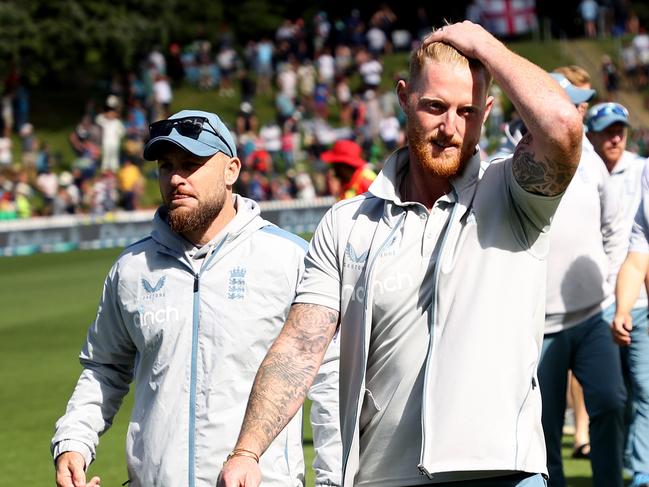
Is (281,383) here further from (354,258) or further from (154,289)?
(154,289)

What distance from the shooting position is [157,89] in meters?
41.1

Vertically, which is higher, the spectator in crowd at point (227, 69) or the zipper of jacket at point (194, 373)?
the spectator in crowd at point (227, 69)

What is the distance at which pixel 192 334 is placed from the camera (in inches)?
202

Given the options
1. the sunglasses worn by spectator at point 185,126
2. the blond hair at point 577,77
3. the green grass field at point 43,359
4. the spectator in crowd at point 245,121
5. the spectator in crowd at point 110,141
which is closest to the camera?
the sunglasses worn by spectator at point 185,126

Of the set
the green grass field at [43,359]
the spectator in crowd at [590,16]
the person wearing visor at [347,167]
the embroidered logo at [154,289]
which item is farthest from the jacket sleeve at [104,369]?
the spectator in crowd at [590,16]

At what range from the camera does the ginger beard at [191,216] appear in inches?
210

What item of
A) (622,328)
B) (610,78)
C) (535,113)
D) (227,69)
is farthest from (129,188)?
(535,113)

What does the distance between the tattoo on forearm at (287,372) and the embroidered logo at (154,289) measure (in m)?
1.35

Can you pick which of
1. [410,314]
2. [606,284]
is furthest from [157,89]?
[410,314]

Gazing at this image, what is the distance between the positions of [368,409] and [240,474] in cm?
64

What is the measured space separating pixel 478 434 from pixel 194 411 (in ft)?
5.01

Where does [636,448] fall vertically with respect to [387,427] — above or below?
below

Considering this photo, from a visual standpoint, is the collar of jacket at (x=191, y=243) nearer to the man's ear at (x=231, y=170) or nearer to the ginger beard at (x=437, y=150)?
the man's ear at (x=231, y=170)

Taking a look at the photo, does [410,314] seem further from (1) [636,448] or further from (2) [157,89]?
(2) [157,89]
